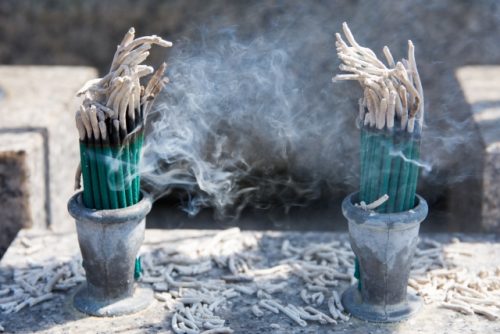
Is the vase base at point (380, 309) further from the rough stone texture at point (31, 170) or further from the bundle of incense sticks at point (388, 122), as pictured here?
the rough stone texture at point (31, 170)

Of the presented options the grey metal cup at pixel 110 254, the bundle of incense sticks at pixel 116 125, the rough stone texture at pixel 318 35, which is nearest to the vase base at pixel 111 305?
the grey metal cup at pixel 110 254

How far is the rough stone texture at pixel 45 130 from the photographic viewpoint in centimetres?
434

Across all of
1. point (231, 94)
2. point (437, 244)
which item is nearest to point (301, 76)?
point (231, 94)

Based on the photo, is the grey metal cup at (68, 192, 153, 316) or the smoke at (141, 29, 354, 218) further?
the smoke at (141, 29, 354, 218)

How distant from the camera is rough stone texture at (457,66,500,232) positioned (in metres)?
4.02

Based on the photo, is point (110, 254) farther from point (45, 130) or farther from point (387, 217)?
point (45, 130)

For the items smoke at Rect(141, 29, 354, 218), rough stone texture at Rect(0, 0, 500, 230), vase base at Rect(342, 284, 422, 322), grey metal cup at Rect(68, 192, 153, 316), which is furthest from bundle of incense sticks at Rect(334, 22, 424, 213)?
rough stone texture at Rect(0, 0, 500, 230)

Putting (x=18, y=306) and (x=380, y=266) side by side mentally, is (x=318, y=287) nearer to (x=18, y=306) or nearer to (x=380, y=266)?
(x=380, y=266)

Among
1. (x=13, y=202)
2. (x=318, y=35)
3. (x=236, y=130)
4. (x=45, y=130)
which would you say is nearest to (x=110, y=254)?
(x=13, y=202)

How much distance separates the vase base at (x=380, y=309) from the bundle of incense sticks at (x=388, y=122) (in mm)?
384

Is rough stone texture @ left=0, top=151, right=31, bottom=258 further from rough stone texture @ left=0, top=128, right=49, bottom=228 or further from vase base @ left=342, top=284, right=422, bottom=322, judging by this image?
vase base @ left=342, top=284, right=422, bottom=322

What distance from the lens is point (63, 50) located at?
258 inches

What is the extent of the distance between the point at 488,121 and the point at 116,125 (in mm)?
2265

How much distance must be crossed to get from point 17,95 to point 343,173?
2.06m
